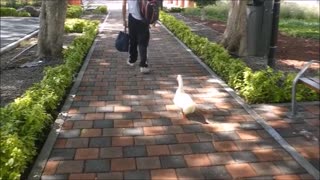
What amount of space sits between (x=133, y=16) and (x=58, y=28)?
2.53 metres

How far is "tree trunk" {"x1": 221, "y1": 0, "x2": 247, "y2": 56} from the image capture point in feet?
29.2

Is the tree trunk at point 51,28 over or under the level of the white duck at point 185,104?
over

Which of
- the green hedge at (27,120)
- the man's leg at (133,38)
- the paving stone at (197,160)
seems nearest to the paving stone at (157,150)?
the paving stone at (197,160)

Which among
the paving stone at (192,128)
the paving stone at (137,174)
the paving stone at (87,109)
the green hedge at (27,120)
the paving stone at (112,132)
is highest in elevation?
the green hedge at (27,120)

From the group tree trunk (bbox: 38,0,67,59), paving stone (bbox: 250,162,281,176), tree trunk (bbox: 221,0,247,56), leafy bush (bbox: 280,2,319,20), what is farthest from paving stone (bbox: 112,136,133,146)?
leafy bush (bbox: 280,2,319,20)

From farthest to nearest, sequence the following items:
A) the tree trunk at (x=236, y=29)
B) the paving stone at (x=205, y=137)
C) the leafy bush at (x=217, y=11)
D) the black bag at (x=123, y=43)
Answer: the leafy bush at (x=217, y=11) → the tree trunk at (x=236, y=29) → the black bag at (x=123, y=43) → the paving stone at (x=205, y=137)

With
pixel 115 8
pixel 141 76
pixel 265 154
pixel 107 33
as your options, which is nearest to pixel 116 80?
pixel 141 76

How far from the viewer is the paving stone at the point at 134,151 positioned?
3854 mm

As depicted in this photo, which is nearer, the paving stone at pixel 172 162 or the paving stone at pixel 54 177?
the paving stone at pixel 54 177

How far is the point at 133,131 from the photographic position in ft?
14.5

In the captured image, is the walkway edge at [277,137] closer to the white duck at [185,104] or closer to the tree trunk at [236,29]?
the white duck at [185,104]

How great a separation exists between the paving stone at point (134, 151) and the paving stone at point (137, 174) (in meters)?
0.35

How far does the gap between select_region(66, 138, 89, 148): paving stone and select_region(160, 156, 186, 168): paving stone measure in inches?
33.4

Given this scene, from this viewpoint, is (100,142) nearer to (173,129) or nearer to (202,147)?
(173,129)
